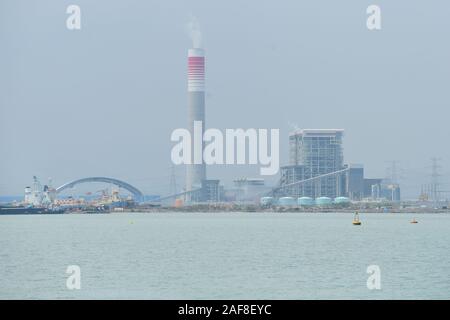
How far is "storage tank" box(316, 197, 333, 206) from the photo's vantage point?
16362cm

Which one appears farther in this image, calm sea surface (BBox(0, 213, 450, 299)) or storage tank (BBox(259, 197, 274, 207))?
storage tank (BBox(259, 197, 274, 207))

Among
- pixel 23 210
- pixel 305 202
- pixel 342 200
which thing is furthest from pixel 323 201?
pixel 23 210

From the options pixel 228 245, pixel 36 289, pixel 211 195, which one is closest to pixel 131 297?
pixel 36 289

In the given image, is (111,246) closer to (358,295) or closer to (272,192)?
(358,295)

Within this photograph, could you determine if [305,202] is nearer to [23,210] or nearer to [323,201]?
[323,201]

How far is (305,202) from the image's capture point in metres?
165

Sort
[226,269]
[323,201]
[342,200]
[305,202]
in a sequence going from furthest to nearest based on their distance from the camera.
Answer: [305,202], [323,201], [342,200], [226,269]

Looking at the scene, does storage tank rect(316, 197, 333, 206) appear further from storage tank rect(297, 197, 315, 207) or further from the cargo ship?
the cargo ship

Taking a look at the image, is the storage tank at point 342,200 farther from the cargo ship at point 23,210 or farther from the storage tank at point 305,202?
the cargo ship at point 23,210

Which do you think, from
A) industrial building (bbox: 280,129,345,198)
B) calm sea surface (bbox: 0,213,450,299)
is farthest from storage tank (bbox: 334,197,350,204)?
calm sea surface (bbox: 0,213,450,299)

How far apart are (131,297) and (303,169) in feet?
465

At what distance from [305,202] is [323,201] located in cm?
301

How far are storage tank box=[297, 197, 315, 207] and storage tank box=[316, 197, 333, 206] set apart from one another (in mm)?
1026
